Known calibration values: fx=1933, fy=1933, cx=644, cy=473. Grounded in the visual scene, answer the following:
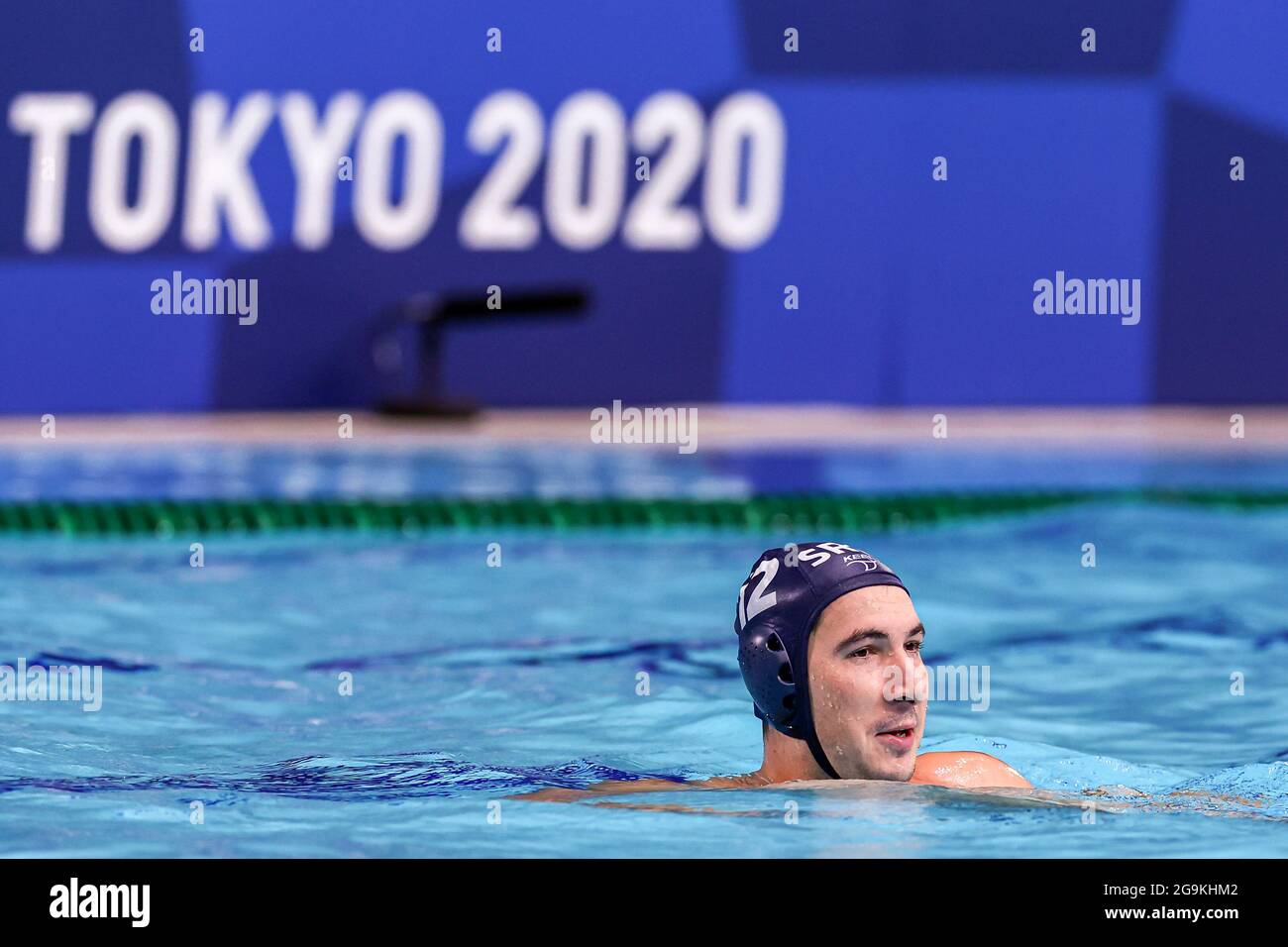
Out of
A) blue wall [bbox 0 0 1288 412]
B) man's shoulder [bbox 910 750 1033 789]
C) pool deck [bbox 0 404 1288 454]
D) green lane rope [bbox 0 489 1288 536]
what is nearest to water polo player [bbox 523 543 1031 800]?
man's shoulder [bbox 910 750 1033 789]

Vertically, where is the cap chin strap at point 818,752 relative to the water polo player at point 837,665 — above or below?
below

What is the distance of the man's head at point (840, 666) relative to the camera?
2.95 meters

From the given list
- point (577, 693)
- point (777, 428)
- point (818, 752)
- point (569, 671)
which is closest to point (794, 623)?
point (818, 752)

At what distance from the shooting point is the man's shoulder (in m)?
3.24

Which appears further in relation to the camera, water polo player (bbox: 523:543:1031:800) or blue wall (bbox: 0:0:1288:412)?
blue wall (bbox: 0:0:1288:412)

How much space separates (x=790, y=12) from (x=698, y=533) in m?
4.80

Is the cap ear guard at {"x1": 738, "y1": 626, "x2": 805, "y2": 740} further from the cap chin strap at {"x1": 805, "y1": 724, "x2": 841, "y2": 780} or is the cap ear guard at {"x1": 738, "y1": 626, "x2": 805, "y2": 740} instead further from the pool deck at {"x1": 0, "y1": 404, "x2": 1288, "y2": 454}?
the pool deck at {"x1": 0, "y1": 404, "x2": 1288, "y2": 454}

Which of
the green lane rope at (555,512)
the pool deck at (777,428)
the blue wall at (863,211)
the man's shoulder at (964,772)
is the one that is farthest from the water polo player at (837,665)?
the blue wall at (863,211)

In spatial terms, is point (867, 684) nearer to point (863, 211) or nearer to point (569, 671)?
point (569, 671)

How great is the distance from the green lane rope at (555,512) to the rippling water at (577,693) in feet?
0.24

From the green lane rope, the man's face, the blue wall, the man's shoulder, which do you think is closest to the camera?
the man's face

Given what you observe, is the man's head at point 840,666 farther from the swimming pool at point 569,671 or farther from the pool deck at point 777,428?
the pool deck at point 777,428
